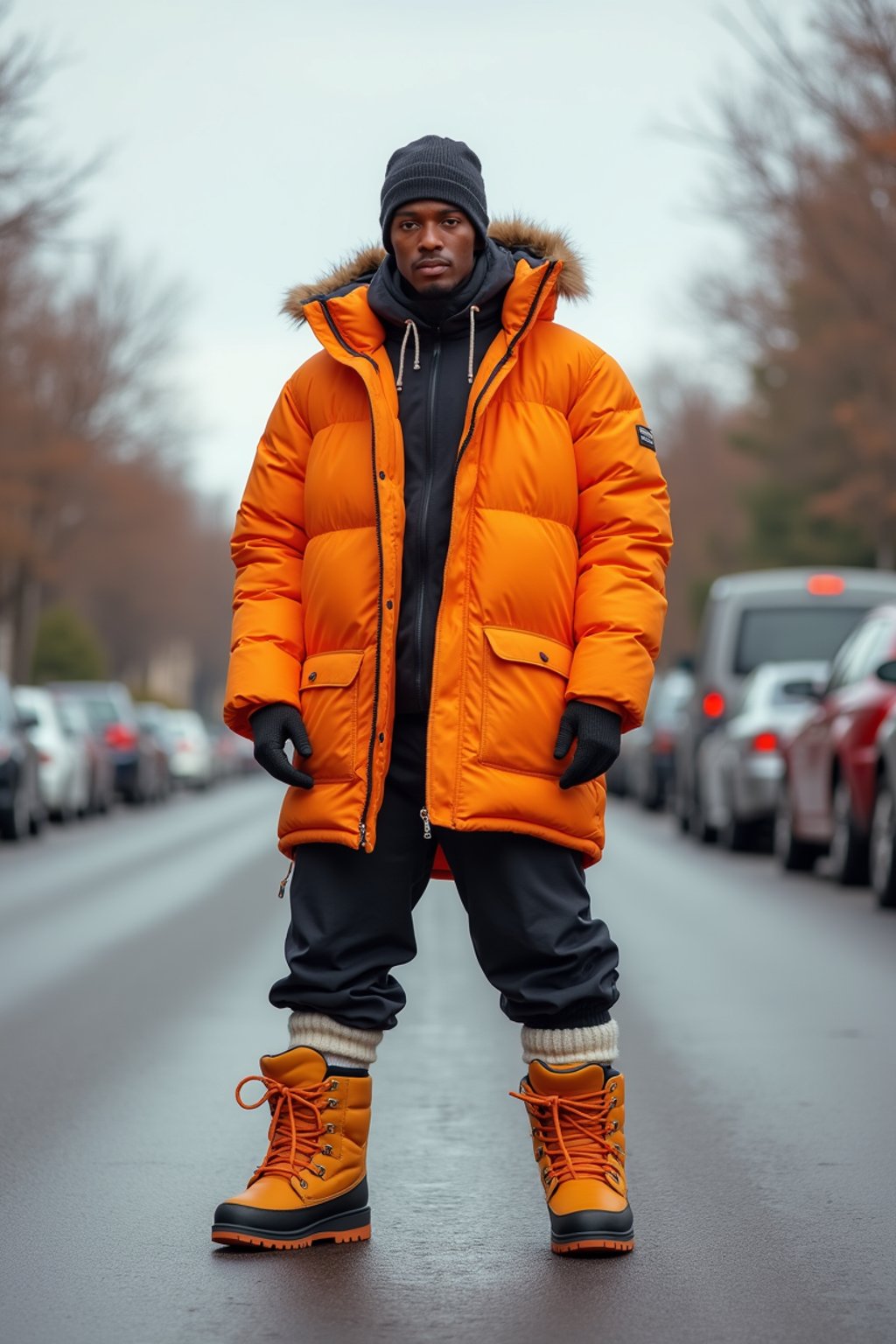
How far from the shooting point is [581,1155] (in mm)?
4652

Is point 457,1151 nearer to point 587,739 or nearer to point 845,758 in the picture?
point 587,739

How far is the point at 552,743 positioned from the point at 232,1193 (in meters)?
1.32

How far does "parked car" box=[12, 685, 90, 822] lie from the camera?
77.9 feet

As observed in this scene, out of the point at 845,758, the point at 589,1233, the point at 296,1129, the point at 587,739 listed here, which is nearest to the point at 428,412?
the point at 587,739

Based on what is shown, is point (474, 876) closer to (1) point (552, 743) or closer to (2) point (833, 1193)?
(1) point (552, 743)

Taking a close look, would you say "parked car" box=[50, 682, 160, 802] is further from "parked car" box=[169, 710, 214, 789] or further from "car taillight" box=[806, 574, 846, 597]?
"car taillight" box=[806, 574, 846, 597]

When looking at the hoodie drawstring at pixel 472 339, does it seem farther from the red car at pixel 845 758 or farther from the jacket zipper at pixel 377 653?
the red car at pixel 845 758

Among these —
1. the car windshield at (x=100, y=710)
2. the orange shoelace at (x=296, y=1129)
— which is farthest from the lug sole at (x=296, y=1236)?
the car windshield at (x=100, y=710)

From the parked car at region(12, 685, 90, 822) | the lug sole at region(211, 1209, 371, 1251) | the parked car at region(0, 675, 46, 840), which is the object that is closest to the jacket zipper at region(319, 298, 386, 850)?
the lug sole at region(211, 1209, 371, 1251)

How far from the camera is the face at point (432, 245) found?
4.67 meters

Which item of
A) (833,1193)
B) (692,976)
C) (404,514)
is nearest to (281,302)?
(404,514)

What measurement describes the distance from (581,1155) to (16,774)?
15548mm

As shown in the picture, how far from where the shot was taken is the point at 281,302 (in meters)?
4.92

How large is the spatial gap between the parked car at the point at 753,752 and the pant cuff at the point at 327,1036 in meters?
11.7
